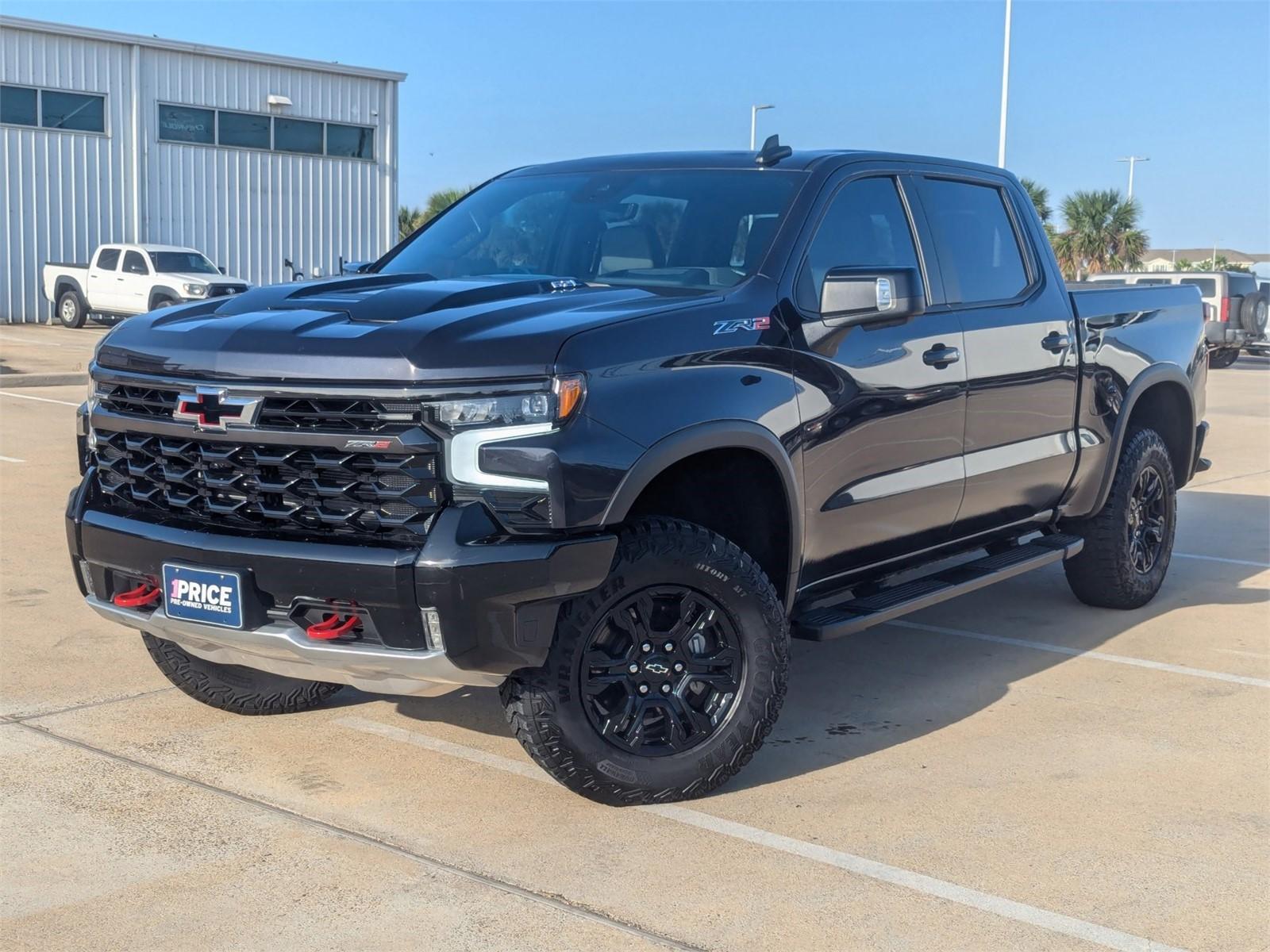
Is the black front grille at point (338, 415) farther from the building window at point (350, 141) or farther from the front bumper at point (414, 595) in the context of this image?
the building window at point (350, 141)

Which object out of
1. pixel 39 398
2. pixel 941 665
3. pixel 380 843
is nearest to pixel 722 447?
pixel 380 843

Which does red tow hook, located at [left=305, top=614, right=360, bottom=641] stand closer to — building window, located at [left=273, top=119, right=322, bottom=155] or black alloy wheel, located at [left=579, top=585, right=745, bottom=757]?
black alloy wheel, located at [left=579, top=585, right=745, bottom=757]

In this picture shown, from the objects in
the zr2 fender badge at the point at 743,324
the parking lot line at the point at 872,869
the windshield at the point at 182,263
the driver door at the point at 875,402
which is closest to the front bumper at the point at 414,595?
the parking lot line at the point at 872,869

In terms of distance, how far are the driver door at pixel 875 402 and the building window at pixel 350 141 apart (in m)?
29.6

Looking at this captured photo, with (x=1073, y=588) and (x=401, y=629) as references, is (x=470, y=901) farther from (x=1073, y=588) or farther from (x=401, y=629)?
(x=1073, y=588)

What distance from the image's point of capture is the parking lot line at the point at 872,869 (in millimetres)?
3400

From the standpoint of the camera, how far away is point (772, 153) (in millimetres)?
5141

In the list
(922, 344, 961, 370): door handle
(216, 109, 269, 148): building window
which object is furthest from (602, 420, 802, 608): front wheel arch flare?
(216, 109, 269, 148): building window

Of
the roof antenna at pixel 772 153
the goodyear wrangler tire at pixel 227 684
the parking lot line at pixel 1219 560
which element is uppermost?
the roof antenna at pixel 772 153

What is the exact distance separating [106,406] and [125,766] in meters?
1.12

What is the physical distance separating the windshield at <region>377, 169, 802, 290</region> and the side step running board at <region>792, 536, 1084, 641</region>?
3.80 feet

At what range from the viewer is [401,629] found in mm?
3758

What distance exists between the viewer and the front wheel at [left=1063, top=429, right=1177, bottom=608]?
6.59m

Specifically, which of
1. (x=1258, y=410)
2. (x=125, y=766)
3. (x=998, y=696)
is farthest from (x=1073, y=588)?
(x=1258, y=410)
